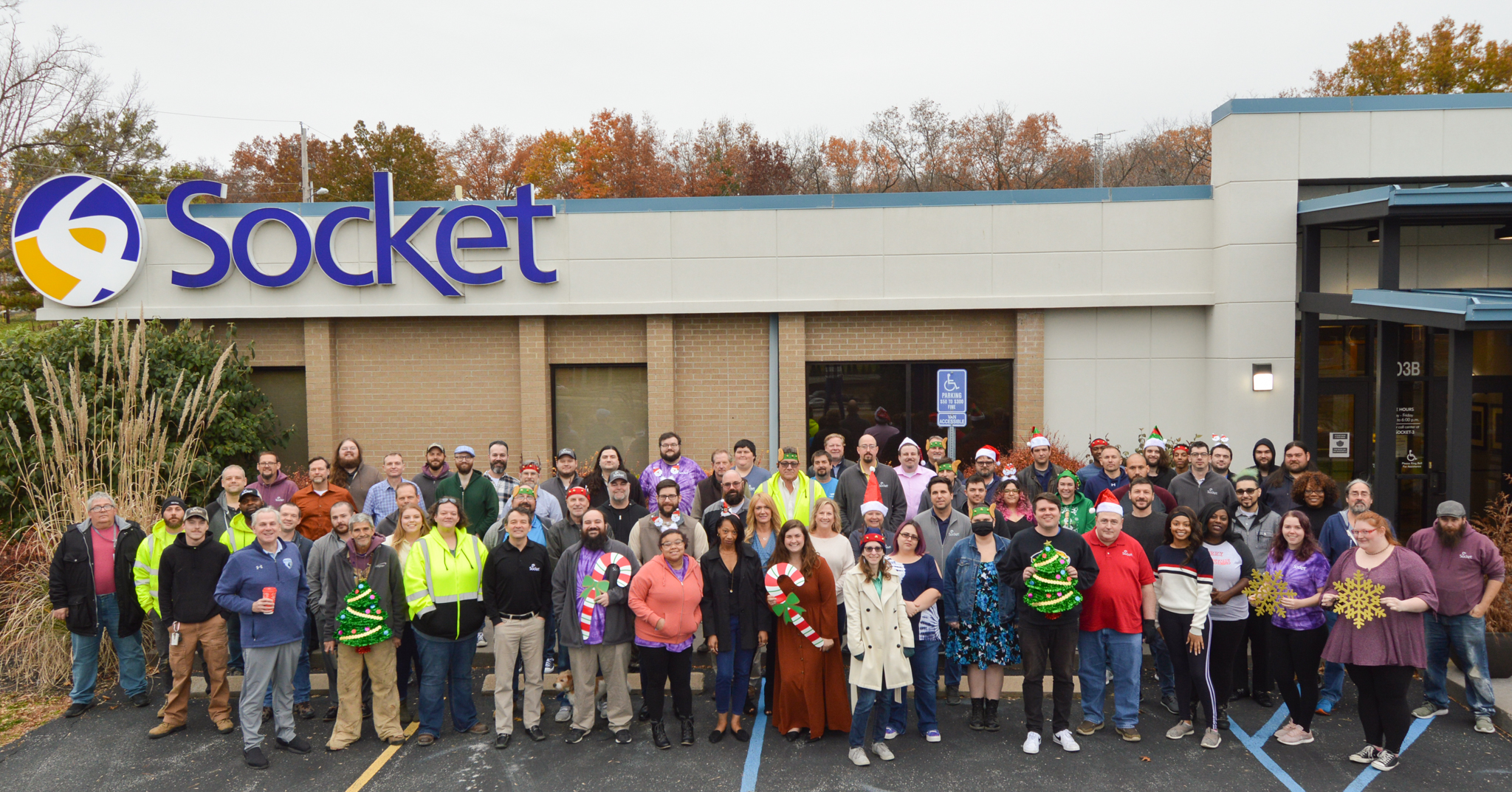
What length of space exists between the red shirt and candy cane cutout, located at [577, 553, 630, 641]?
3.30 m

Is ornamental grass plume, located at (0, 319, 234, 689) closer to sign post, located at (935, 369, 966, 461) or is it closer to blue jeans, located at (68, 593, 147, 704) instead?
blue jeans, located at (68, 593, 147, 704)

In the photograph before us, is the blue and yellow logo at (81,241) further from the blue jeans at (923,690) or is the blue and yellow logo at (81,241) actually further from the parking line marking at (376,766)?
the blue jeans at (923,690)

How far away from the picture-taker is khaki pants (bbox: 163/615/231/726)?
Result: 269 inches

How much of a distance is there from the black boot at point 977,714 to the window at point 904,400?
6423 mm

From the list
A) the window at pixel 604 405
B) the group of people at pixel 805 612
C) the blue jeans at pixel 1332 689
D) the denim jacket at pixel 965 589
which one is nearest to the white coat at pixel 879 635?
the group of people at pixel 805 612

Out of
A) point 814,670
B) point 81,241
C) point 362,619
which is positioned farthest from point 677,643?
point 81,241

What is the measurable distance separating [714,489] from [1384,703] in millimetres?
5400

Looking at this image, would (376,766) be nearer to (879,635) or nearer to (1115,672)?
(879,635)

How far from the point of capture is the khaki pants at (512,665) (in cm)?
660

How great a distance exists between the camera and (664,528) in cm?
690

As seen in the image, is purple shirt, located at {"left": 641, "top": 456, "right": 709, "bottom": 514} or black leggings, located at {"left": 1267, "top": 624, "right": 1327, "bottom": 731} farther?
purple shirt, located at {"left": 641, "top": 456, "right": 709, "bottom": 514}

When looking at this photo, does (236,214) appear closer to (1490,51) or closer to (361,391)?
(361,391)

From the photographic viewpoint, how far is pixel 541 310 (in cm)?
1278

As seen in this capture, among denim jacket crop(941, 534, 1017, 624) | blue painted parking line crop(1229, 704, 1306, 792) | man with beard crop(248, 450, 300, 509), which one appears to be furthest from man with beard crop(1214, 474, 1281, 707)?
man with beard crop(248, 450, 300, 509)
